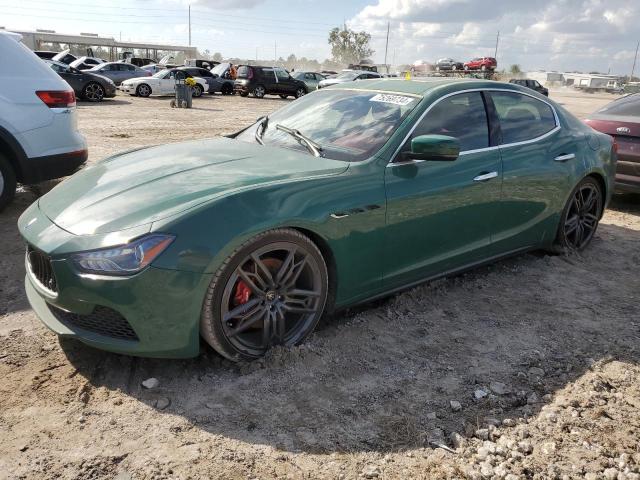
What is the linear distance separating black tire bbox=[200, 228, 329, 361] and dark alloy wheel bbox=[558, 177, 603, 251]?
2.79 m

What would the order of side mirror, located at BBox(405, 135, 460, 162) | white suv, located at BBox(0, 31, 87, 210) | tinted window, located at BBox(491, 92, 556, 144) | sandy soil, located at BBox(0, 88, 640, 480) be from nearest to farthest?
sandy soil, located at BBox(0, 88, 640, 480) < side mirror, located at BBox(405, 135, 460, 162) < tinted window, located at BBox(491, 92, 556, 144) < white suv, located at BBox(0, 31, 87, 210)

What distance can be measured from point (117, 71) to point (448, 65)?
95.2 feet

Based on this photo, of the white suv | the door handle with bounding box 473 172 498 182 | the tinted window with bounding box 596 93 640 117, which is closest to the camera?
the door handle with bounding box 473 172 498 182

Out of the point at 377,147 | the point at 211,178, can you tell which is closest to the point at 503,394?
the point at 377,147

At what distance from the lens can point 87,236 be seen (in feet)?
9.06

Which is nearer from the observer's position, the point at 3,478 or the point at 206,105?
the point at 3,478

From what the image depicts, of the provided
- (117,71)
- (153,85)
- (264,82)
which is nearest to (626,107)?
(153,85)

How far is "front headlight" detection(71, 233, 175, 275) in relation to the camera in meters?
2.63

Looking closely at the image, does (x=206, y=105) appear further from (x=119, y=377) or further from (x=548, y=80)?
(x=548, y=80)

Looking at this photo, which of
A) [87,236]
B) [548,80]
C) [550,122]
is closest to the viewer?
[87,236]

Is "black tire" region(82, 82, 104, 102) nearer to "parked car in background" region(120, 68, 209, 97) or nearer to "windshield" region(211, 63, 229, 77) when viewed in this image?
"parked car in background" region(120, 68, 209, 97)

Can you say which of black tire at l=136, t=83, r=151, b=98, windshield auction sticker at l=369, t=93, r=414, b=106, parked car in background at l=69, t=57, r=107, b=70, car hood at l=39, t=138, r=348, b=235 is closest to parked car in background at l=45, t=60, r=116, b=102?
black tire at l=136, t=83, r=151, b=98

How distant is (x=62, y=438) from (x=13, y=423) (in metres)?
0.28

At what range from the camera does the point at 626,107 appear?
7125mm
